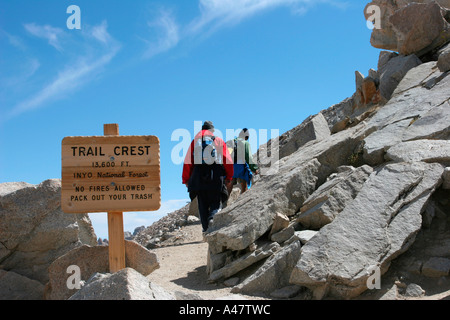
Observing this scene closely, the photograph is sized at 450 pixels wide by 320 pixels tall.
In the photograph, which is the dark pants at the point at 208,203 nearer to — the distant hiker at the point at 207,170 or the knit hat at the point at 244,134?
the distant hiker at the point at 207,170

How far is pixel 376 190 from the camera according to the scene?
23.6 ft

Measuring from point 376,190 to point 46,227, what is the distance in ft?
19.6

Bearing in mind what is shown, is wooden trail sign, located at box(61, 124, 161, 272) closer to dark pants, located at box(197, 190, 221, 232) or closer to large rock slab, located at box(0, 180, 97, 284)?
large rock slab, located at box(0, 180, 97, 284)

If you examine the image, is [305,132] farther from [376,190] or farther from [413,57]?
[376,190]

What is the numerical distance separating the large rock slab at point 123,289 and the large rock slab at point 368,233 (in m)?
2.28

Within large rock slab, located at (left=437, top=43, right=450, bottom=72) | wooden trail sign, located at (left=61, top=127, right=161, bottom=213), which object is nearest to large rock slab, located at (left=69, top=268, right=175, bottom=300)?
wooden trail sign, located at (left=61, top=127, right=161, bottom=213)

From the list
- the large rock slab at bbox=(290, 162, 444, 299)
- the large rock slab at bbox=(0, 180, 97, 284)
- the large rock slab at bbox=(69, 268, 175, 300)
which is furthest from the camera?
the large rock slab at bbox=(0, 180, 97, 284)

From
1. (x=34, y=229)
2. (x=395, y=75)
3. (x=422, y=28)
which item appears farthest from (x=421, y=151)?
(x=422, y=28)

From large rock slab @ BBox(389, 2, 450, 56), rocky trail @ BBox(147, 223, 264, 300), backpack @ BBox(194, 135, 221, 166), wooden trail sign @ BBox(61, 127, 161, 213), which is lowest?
rocky trail @ BBox(147, 223, 264, 300)

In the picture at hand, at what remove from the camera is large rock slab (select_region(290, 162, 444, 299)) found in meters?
6.08

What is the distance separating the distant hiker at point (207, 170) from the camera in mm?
9727

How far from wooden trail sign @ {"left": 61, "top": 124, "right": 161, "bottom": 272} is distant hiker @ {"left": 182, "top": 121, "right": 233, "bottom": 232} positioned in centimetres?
344

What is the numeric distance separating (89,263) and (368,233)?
4553 mm
